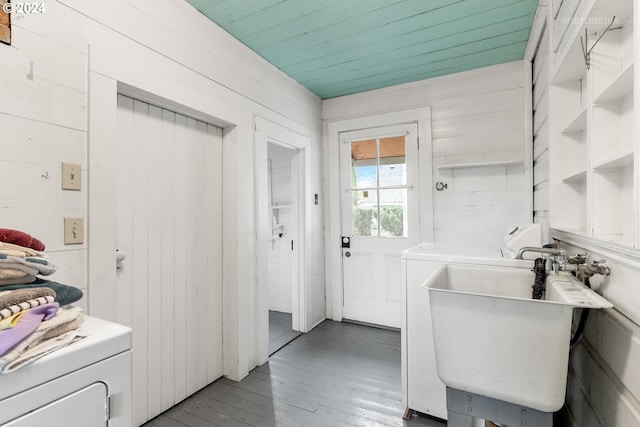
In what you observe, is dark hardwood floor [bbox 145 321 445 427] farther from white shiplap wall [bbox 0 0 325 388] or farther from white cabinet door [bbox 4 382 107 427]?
white cabinet door [bbox 4 382 107 427]

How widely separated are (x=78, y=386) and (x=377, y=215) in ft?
9.26

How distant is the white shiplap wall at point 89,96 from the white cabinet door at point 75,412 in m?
0.79

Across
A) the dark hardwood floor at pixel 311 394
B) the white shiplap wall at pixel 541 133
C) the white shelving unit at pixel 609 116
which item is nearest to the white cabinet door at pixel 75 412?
the dark hardwood floor at pixel 311 394

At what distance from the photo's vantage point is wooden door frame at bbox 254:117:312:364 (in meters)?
2.44

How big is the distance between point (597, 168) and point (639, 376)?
75 cm

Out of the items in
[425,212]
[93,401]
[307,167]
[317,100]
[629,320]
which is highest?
[317,100]

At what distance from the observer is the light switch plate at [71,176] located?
132 cm

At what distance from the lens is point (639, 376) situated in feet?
2.76

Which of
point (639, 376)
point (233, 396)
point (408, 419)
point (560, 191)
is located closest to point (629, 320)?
point (639, 376)

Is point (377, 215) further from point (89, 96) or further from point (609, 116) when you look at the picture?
point (89, 96)

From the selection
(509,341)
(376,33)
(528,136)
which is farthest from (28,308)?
(528,136)

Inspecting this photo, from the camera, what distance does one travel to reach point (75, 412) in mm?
711

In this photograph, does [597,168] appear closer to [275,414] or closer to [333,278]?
[275,414]

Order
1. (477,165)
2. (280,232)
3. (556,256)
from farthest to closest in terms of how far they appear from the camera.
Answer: (280,232) → (477,165) → (556,256)
